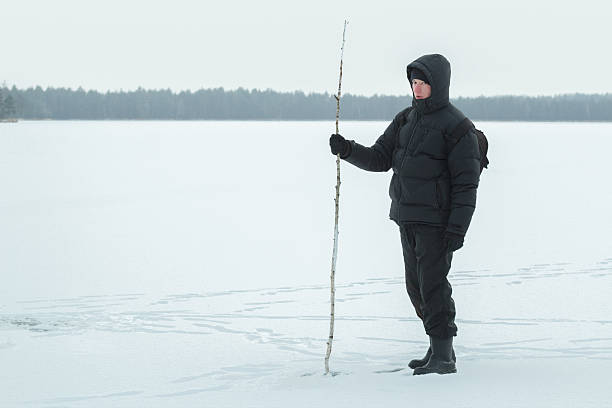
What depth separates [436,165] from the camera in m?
4.17

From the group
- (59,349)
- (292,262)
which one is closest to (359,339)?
(59,349)

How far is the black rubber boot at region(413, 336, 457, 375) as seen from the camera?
435cm

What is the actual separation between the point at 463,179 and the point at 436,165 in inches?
6.4

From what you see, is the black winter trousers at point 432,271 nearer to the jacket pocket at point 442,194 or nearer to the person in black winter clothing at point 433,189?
the person in black winter clothing at point 433,189

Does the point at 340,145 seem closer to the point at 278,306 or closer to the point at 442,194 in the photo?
the point at 442,194

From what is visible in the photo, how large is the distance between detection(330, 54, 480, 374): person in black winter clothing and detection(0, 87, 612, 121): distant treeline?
129671 mm

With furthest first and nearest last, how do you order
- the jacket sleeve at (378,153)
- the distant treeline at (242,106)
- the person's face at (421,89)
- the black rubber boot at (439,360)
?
the distant treeline at (242,106) → the jacket sleeve at (378,153) → the black rubber boot at (439,360) → the person's face at (421,89)

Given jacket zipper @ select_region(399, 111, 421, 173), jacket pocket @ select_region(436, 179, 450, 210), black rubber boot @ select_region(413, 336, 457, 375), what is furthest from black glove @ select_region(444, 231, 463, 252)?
black rubber boot @ select_region(413, 336, 457, 375)

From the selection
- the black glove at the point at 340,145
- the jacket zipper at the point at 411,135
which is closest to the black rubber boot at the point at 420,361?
the jacket zipper at the point at 411,135

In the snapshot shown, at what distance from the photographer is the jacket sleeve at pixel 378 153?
4469 mm

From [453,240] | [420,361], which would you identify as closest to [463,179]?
[453,240]

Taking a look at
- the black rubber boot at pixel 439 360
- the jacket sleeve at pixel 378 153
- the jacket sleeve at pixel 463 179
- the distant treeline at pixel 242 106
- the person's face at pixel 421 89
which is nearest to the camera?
the jacket sleeve at pixel 463 179

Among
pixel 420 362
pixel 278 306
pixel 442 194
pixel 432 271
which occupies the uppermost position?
pixel 442 194

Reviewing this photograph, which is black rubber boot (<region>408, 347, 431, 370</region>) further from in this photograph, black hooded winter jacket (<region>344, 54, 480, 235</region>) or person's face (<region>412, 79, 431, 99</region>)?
person's face (<region>412, 79, 431, 99</region>)
